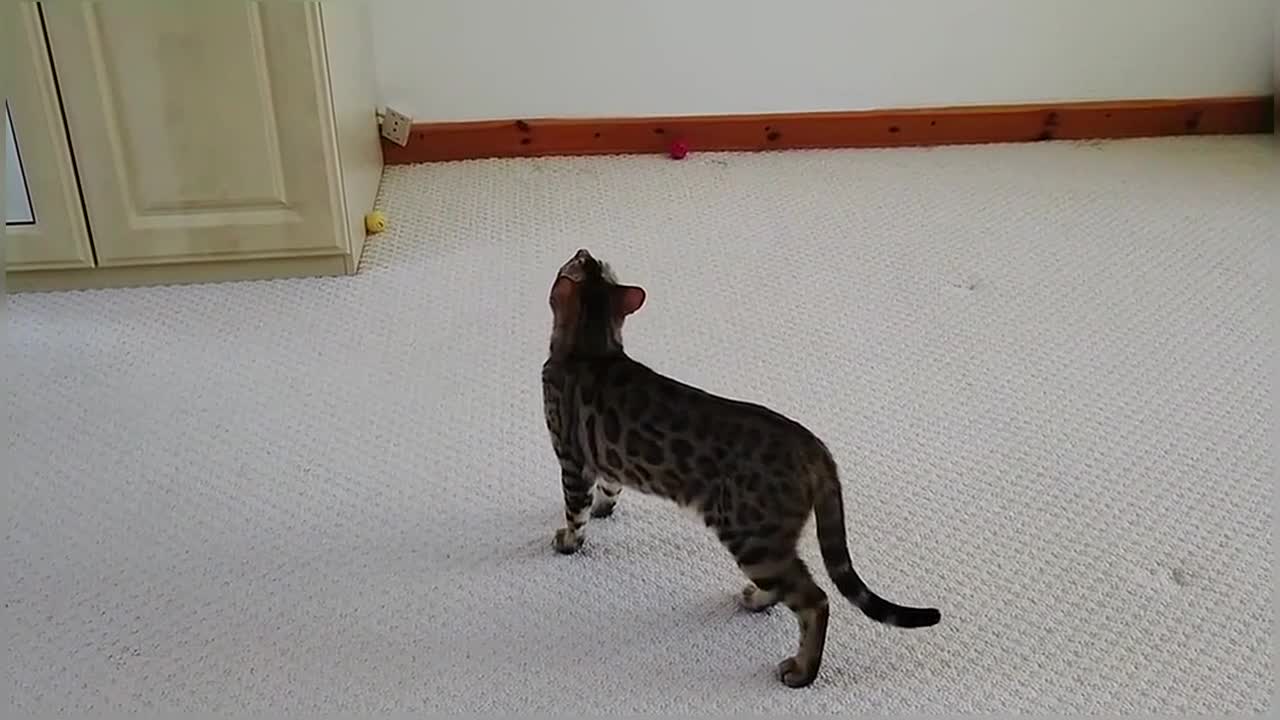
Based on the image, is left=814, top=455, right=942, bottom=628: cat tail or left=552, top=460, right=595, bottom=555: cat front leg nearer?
left=814, top=455, right=942, bottom=628: cat tail

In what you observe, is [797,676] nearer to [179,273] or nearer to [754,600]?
[754,600]

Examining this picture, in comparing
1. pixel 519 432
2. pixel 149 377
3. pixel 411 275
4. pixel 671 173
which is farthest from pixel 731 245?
Result: pixel 149 377

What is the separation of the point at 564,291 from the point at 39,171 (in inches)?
46.1

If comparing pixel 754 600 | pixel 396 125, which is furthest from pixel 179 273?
pixel 754 600

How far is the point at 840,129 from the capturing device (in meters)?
2.97

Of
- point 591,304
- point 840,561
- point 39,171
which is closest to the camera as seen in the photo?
point 840,561

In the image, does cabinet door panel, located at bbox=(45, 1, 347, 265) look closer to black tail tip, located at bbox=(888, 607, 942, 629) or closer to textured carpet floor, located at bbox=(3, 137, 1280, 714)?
textured carpet floor, located at bbox=(3, 137, 1280, 714)

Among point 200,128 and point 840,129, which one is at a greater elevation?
point 200,128

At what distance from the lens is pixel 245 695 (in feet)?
4.74

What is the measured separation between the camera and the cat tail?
54.3 inches

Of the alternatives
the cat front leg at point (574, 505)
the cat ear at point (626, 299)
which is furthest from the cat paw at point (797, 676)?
the cat ear at point (626, 299)

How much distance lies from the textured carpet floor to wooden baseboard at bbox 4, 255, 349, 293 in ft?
0.11

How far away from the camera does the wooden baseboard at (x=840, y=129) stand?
115 inches

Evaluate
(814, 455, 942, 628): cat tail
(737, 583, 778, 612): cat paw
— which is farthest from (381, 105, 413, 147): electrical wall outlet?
(814, 455, 942, 628): cat tail
